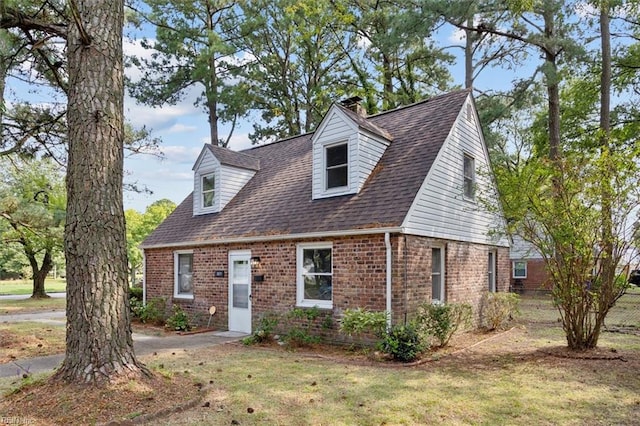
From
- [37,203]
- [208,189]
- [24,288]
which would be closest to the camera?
[208,189]

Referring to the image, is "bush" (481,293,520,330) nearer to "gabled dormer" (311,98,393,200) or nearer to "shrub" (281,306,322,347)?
"gabled dormer" (311,98,393,200)

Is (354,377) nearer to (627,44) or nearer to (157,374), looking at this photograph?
(157,374)

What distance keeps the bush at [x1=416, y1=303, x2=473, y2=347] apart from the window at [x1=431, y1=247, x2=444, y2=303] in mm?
1154

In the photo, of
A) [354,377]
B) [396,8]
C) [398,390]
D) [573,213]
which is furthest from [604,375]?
[396,8]

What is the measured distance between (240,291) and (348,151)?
4834 millimetres

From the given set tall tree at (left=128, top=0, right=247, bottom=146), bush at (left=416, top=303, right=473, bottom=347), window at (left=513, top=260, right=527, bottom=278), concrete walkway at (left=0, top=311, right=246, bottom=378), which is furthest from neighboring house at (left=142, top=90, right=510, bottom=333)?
window at (left=513, top=260, right=527, bottom=278)

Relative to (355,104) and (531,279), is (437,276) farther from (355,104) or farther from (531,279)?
(531,279)

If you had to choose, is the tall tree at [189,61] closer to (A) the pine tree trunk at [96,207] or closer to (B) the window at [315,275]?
(B) the window at [315,275]

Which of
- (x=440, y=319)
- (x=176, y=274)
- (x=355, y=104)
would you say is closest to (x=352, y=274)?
(x=440, y=319)

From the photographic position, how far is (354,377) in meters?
6.76

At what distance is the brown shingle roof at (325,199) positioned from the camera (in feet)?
31.7

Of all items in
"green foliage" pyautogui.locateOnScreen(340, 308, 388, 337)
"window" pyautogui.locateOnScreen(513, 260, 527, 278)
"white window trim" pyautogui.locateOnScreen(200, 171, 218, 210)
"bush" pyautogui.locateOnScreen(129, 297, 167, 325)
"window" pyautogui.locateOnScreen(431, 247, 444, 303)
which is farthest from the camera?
"window" pyautogui.locateOnScreen(513, 260, 527, 278)

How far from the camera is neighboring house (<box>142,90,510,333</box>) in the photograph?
30.5 feet

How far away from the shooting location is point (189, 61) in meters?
25.5
